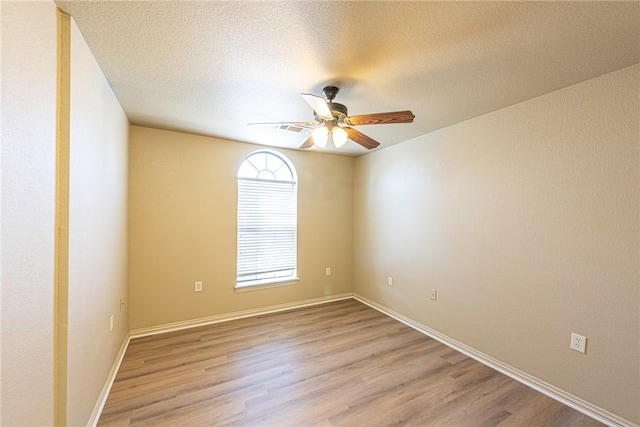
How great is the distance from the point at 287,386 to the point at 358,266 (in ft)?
7.62

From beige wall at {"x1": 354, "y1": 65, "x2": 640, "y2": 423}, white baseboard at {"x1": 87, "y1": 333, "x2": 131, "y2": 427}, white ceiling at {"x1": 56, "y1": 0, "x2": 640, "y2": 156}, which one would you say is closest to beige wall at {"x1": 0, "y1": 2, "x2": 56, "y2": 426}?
white ceiling at {"x1": 56, "y1": 0, "x2": 640, "y2": 156}

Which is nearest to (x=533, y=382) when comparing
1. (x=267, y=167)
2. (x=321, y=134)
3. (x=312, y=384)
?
(x=312, y=384)

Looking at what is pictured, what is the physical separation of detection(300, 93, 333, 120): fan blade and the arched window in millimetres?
1885

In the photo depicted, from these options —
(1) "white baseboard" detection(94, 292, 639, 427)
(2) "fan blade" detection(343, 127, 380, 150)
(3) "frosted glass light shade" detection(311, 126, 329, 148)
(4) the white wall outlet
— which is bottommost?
A: (1) "white baseboard" detection(94, 292, 639, 427)

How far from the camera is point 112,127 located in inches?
79.4

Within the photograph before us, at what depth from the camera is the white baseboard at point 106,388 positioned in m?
1.61

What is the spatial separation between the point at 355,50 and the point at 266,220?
2.50m

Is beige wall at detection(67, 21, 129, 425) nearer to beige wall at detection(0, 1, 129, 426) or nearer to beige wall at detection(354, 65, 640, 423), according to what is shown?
beige wall at detection(0, 1, 129, 426)

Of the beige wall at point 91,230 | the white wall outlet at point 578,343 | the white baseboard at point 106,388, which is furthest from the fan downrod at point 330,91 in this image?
the white baseboard at point 106,388

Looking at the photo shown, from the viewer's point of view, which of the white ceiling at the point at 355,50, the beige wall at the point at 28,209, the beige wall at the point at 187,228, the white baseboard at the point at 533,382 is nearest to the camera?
the beige wall at the point at 28,209

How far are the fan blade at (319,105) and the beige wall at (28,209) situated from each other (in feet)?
3.82

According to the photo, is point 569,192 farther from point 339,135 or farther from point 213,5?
point 213,5

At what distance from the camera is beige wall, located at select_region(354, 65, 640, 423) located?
165 cm

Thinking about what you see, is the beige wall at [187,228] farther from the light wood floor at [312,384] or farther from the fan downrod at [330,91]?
the fan downrod at [330,91]
